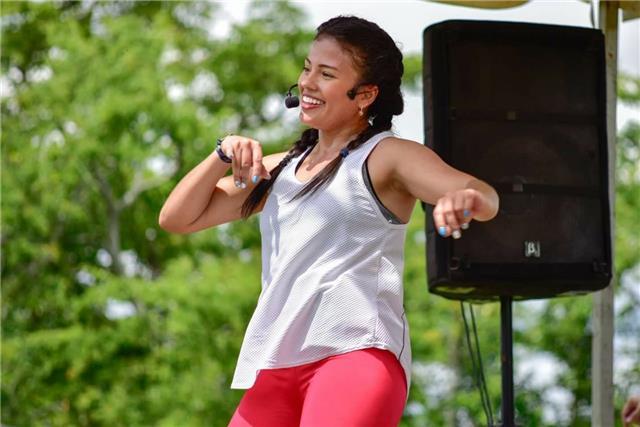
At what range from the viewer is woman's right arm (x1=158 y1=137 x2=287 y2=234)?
2.16 meters

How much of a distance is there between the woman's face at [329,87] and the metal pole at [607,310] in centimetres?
165

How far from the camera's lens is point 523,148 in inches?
130

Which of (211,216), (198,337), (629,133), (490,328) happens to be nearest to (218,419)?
(198,337)

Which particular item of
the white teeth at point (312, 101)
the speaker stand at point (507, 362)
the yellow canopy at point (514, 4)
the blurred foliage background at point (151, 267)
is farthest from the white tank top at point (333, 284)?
the blurred foliage background at point (151, 267)

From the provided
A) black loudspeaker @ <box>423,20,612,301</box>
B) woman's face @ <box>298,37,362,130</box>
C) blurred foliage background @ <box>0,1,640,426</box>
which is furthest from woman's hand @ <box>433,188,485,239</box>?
blurred foliage background @ <box>0,1,640,426</box>

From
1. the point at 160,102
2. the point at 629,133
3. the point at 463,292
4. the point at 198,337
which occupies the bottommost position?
the point at 198,337

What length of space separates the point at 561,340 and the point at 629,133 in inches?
88.9

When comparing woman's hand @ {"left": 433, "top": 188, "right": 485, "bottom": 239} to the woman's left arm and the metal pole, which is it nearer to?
the woman's left arm

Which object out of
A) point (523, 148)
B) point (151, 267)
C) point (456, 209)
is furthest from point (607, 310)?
point (151, 267)

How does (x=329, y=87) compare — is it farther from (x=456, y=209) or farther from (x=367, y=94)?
(x=456, y=209)

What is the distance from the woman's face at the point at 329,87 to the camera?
2092 mm

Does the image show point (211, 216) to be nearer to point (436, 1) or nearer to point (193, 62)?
point (436, 1)

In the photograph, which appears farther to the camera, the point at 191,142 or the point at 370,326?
the point at 191,142

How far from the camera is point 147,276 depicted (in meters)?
14.2
